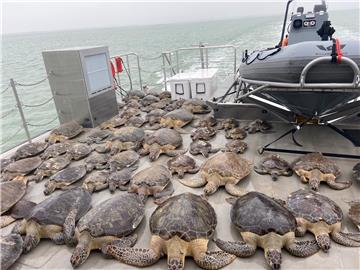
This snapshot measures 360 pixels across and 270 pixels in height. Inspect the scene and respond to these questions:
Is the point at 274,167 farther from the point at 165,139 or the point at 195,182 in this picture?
the point at 165,139

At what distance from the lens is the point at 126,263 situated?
7.04 feet

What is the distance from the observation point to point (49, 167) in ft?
12.0

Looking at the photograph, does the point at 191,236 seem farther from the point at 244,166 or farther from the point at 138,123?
the point at 138,123

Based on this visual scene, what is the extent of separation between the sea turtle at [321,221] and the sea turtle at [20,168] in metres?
3.28

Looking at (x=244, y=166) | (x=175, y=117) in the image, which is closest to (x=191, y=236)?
(x=244, y=166)

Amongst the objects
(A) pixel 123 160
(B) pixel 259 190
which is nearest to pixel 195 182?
(B) pixel 259 190

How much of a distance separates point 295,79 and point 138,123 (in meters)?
2.96

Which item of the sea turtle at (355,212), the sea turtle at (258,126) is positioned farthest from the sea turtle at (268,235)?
the sea turtle at (258,126)

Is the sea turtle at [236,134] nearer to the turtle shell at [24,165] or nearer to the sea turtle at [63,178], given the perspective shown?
the sea turtle at [63,178]

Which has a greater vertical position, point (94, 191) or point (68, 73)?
point (68, 73)

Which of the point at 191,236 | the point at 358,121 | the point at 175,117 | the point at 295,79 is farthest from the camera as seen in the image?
the point at 175,117

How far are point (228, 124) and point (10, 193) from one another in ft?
10.9

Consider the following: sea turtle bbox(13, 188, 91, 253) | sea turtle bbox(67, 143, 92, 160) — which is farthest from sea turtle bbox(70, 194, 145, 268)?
sea turtle bbox(67, 143, 92, 160)

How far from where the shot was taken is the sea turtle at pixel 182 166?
3.41 metres
